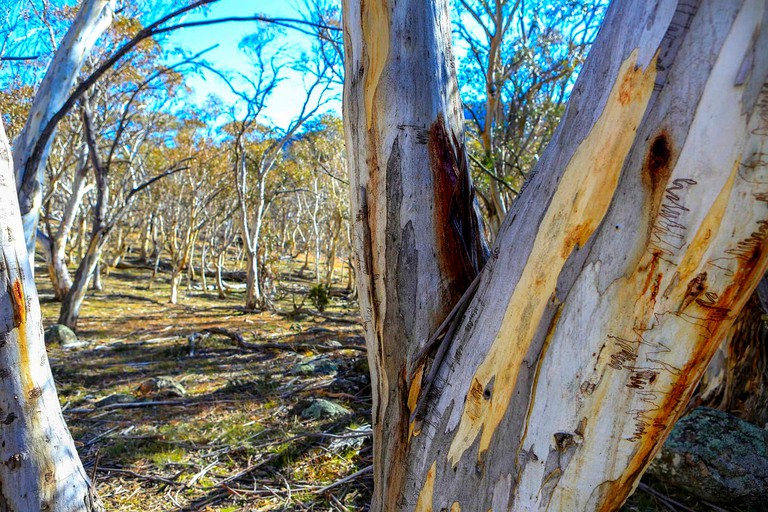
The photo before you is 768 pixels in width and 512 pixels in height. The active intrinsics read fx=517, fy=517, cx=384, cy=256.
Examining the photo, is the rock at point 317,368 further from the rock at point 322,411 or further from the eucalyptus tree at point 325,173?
the eucalyptus tree at point 325,173

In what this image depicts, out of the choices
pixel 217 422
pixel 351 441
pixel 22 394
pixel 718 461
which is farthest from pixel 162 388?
pixel 718 461

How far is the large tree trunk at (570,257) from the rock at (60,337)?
21.6 ft

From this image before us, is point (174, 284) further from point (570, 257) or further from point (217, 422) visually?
point (570, 257)

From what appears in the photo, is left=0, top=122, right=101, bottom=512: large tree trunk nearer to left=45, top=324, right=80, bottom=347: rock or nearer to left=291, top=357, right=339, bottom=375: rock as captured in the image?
left=291, top=357, right=339, bottom=375: rock

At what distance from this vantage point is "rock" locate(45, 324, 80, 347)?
6.46 meters

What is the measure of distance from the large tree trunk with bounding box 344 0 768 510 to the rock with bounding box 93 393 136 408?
3.39m

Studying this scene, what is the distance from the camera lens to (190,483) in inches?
100.0

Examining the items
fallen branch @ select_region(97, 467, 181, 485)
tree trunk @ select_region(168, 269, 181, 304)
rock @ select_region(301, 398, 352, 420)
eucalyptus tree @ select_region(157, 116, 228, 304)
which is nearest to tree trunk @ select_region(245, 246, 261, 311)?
tree trunk @ select_region(168, 269, 181, 304)

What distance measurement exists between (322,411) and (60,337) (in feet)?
15.7

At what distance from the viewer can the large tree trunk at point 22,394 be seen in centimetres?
142

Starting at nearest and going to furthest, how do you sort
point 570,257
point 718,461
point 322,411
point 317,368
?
point 570,257
point 718,461
point 322,411
point 317,368

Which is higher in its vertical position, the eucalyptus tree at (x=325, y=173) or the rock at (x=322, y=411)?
the eucalyptus tree at (x=325, y=173)

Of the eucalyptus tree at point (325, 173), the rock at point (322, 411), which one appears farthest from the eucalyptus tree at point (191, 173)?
the rock at point (322, 411)

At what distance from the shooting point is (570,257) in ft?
3.00
